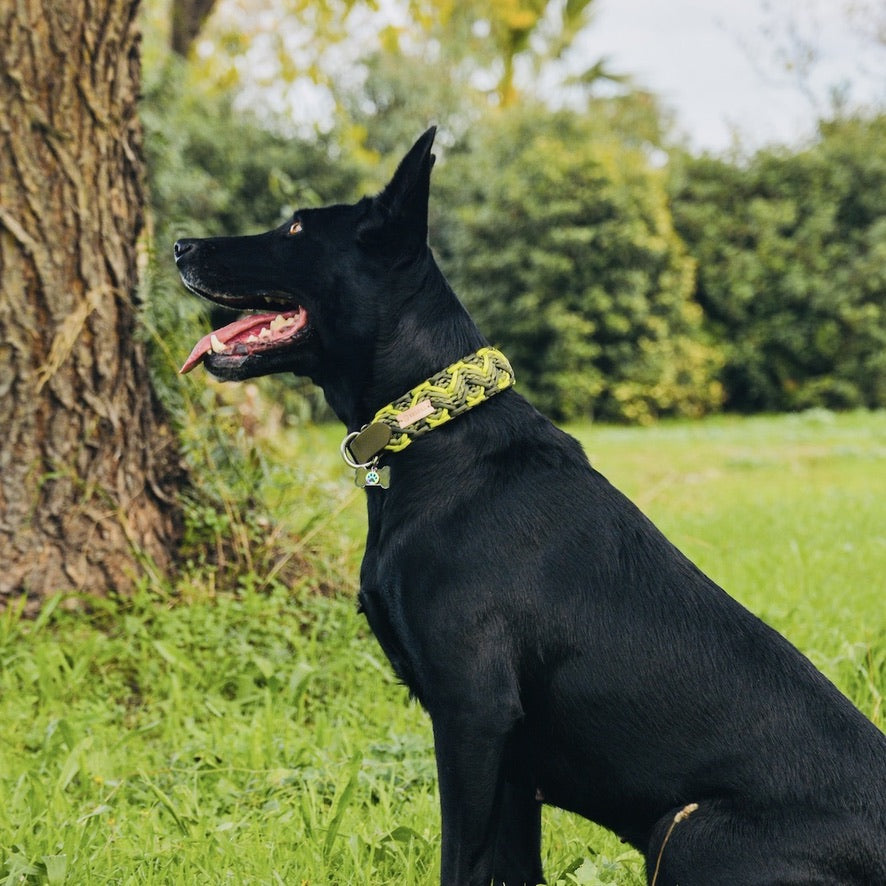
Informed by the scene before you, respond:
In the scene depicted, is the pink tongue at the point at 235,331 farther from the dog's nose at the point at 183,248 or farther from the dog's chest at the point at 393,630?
the dog's chest at the point at 393,630

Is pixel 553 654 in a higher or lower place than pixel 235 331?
lower

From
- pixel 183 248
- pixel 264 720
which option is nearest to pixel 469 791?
pixel 264 720

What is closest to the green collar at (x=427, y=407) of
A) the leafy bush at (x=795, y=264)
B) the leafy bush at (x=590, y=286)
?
the leafy bush at (x=590, y=286)

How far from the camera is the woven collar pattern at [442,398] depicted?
87.2 inches

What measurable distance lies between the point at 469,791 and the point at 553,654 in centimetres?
33

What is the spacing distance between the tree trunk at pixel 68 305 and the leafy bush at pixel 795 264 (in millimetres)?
11938

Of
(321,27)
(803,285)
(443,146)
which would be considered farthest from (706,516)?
(443,146)

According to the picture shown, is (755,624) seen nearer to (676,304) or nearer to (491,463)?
(491,463)

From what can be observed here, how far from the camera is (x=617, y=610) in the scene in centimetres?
200

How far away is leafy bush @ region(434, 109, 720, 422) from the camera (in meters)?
13.3

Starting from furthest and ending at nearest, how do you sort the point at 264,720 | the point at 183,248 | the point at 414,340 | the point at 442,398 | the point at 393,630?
the point at 264,720 < the point at 183,248 < the point at 414,340 < the point at 442,398 < the point at 393,630

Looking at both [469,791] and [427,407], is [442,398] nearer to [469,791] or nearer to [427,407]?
[427,407]

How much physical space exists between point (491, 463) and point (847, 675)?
1894 millimetres

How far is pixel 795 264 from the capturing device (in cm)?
1423
